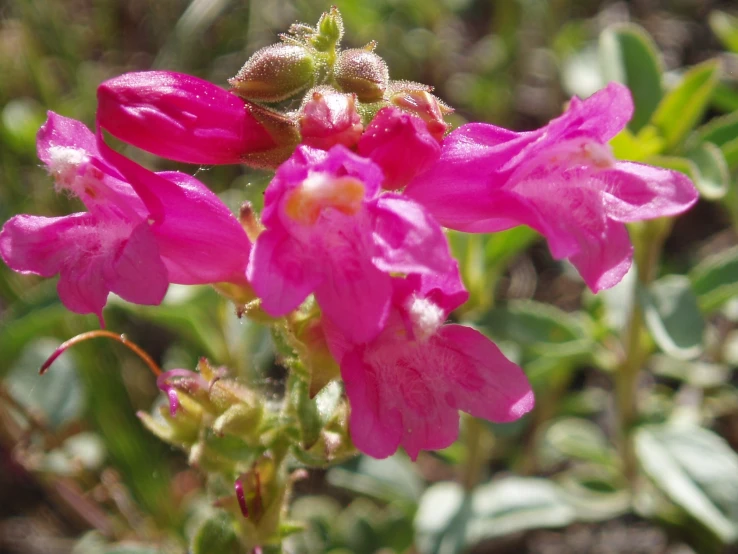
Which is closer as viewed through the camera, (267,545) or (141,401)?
(267,545)

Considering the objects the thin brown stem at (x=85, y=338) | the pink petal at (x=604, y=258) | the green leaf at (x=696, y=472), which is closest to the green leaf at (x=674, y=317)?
the green leaf at (x=696, y=472)

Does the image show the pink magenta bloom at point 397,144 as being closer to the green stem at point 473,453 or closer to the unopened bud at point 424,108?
the unopened bud at point 424,108

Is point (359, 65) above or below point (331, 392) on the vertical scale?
above

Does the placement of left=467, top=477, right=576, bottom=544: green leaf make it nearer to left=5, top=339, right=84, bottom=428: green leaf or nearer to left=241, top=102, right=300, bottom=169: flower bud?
left=5, top=339, right=84, bottom=428: green leaf

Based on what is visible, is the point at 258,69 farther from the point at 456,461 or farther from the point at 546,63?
the point at 546,63

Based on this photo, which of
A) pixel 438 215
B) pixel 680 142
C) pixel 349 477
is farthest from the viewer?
pixel 349 477

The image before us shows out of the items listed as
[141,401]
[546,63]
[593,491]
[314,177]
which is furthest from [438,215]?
[546,63]
